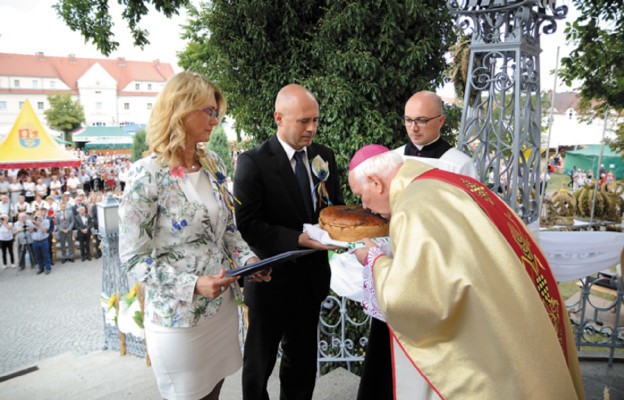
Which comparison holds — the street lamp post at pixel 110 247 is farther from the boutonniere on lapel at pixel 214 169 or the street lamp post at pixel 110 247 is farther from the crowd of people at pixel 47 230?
the boutonniere on lapel at pixel 214 169

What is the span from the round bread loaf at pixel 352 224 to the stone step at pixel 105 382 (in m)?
1.70

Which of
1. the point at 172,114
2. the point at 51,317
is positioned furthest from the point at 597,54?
the point at 51,317

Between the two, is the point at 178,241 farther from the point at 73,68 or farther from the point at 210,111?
the point at 73,68

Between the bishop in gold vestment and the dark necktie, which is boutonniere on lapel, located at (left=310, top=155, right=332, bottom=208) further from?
the bishop in gold vestment

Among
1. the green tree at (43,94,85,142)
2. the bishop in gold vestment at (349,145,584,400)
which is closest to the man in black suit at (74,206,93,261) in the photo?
the bishop in gold vestment at (349,145,584,400)

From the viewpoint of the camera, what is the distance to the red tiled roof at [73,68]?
6260cm

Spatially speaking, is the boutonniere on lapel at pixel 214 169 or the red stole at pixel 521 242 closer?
the red stole at pixel 521 242

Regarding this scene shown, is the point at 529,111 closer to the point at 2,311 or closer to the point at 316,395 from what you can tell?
the point at 316,395

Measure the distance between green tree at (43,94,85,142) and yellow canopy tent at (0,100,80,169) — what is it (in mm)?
36897

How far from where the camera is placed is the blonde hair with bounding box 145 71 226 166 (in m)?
1.94

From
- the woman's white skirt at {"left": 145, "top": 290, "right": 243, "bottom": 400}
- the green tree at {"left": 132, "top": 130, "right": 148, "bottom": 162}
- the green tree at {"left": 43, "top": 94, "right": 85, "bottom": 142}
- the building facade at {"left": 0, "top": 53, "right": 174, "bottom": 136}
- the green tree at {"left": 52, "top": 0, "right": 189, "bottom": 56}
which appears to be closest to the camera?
the woman's white skirt at {"left": 145, "top": 290, "right": 243, "bottom": 400}

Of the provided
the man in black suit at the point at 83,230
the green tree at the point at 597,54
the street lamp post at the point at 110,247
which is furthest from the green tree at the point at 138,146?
the green tree at the point at 597,54

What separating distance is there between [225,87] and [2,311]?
7.08 m

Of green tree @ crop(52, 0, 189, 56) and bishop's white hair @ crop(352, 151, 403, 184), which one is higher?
green tree @ crop(52, 0, 189, 56)
